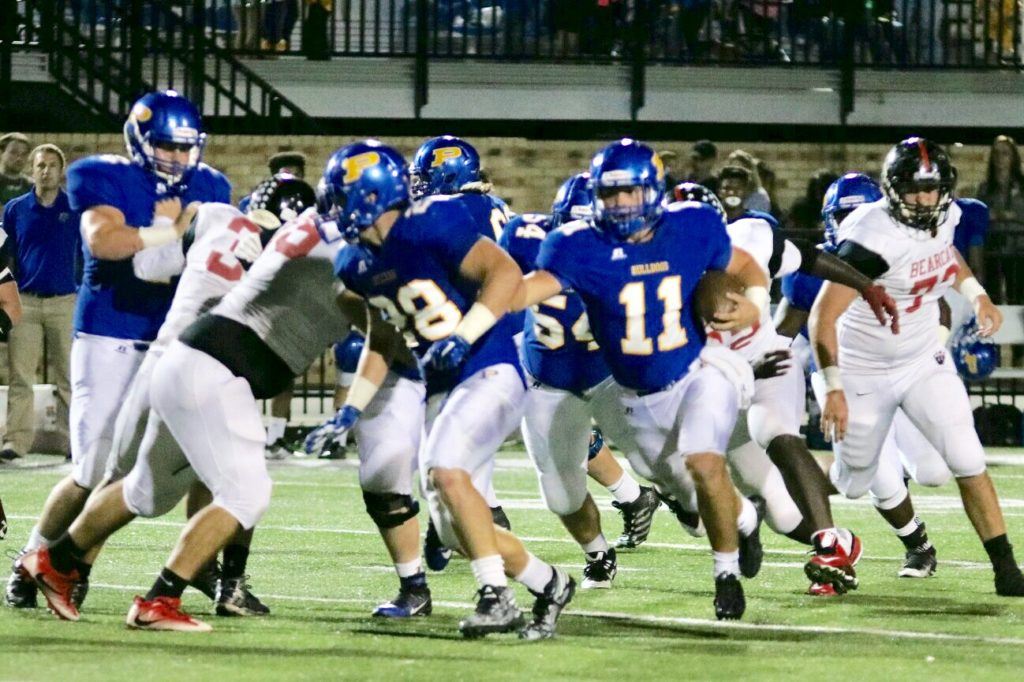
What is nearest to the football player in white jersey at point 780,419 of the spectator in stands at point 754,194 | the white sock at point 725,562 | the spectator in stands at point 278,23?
the white sock at point 725,562

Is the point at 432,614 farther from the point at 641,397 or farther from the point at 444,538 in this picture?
the point at 641,397

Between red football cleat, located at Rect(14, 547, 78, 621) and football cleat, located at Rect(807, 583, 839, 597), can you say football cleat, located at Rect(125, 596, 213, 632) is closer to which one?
red football cleat, located at Rect(14, 547, 78, 621)

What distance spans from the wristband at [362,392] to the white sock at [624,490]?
2547 mm

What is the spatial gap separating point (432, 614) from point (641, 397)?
1.09 m

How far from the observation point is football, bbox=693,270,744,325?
684 centimetres

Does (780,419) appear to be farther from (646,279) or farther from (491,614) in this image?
(491,614)

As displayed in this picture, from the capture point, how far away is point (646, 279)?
22.2 feet

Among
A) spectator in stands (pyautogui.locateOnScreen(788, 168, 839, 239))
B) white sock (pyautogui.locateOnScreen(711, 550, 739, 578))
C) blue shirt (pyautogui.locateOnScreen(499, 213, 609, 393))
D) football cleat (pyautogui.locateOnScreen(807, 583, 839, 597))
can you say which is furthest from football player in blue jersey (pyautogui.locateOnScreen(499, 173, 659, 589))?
spectator in stands (pyautogui.locateOnScreen(788, 168, 839, 239))

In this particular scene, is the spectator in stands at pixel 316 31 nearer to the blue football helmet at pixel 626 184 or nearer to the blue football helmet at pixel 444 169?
the blue football helmet at pixel 444 169

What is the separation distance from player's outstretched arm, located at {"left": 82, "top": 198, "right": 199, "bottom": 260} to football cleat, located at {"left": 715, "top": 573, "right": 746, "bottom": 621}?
7.56ft

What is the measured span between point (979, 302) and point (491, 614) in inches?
107

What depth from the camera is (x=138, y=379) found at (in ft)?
22.2

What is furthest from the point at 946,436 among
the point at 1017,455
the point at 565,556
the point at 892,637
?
the point at 1017,455

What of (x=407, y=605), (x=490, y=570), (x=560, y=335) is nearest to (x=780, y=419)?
(x=560, y=335)
